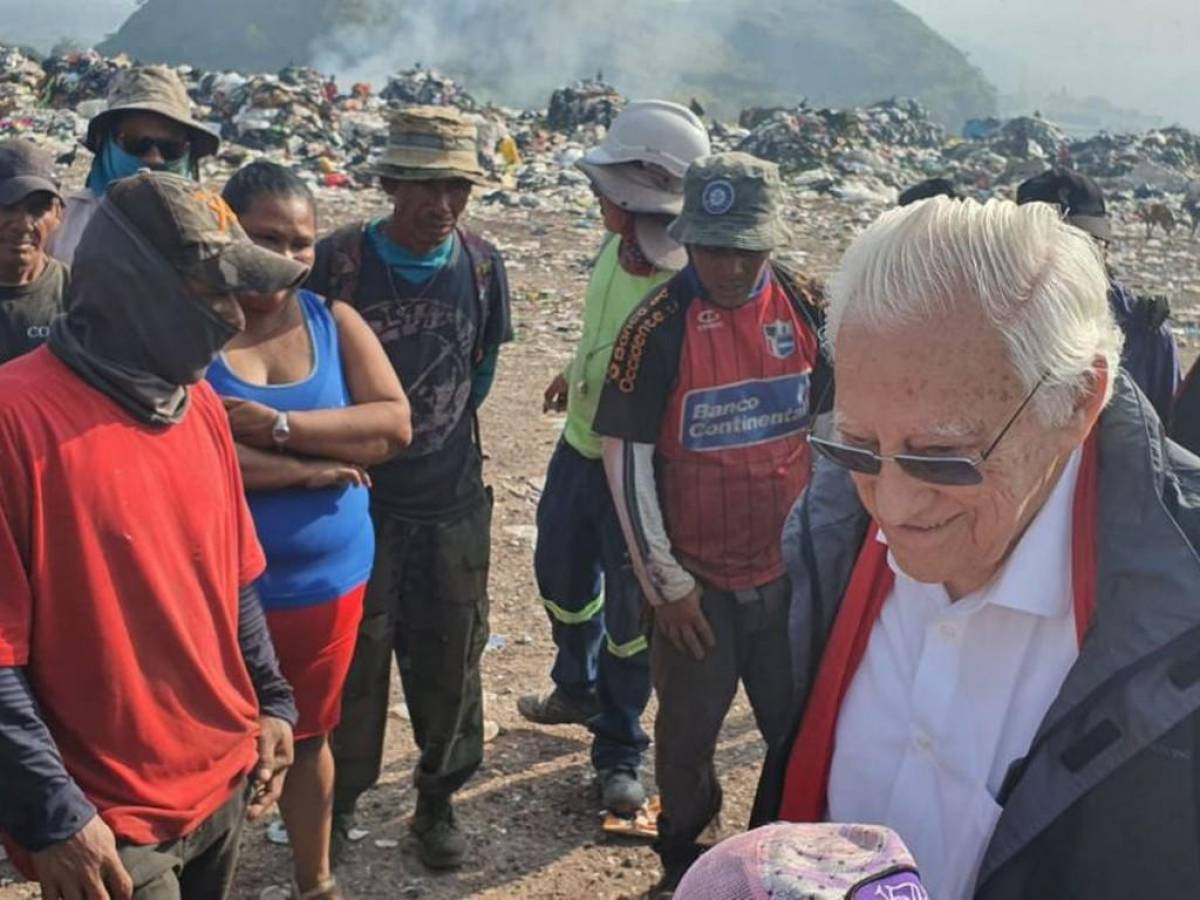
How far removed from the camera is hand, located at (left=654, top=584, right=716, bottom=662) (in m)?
2.94

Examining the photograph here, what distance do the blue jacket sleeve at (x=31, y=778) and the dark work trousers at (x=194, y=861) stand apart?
0.14m

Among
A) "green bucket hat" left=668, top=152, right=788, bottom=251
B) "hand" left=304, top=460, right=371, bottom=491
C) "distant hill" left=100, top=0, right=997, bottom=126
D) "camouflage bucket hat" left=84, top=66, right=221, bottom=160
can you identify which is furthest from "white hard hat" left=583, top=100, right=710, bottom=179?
"distant hill" left=100, top=0, right=997, bottom=126

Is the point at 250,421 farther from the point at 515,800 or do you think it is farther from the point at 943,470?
the point at 515,800

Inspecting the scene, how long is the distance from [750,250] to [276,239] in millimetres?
1081

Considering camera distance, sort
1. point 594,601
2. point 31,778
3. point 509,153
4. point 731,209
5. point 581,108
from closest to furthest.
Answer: point 31,778, point 731,209, point 594,601, point 509,153, point 581,108

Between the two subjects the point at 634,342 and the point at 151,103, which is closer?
the point at 634,342

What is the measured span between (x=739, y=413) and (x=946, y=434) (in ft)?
5.18

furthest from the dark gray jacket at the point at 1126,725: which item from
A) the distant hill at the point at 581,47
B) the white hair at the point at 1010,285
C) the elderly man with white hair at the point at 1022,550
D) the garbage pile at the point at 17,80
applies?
the distant hill at the point at 581,47

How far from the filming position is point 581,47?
51719mm

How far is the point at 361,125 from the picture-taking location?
15.7m

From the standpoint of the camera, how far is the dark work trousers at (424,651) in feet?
10.4

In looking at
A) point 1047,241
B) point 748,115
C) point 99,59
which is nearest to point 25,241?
point 1047,241

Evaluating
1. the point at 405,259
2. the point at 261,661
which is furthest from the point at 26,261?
the point at 261,661

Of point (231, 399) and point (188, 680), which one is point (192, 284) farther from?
point (188, 680)
